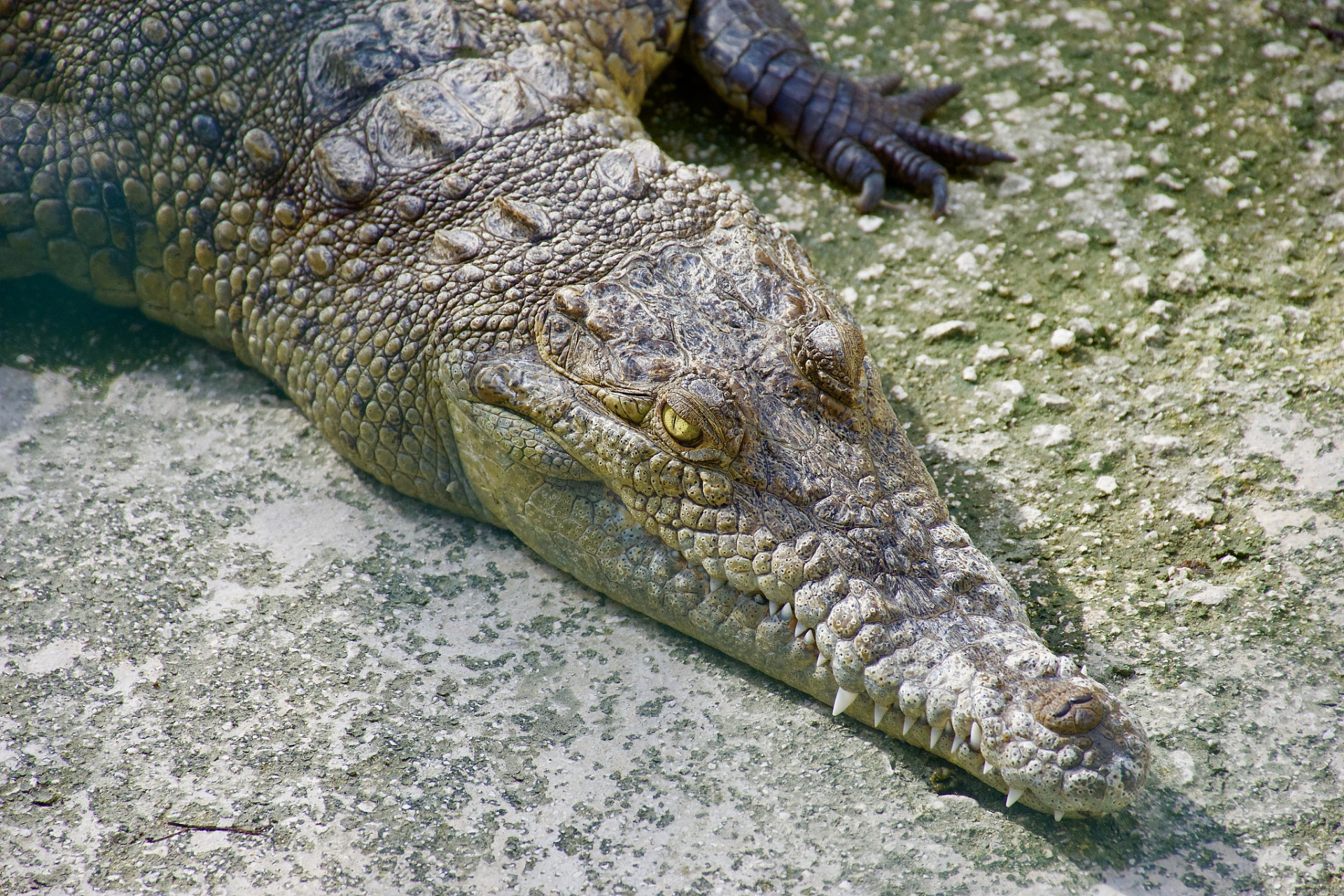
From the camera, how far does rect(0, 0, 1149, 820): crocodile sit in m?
2.58

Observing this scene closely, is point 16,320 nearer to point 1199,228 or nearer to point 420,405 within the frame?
point 420,405

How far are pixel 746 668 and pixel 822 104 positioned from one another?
2731mm

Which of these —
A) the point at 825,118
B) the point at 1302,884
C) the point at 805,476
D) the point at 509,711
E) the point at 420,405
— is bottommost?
the point at 509,711

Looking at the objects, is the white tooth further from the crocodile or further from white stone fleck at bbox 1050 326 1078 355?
white stone fleck at bbox 1050 326 1078 355

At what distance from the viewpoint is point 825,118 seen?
4.53m

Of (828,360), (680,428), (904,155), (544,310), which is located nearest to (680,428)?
(680,428)

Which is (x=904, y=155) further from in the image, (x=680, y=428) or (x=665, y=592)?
(x=665, y=592)

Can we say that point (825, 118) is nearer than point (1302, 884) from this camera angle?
No

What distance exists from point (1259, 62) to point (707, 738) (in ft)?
13.6

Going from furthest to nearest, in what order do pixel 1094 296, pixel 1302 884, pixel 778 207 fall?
1. pixel 778 207
2. pixel 1094 296
3. pixel 1302 884

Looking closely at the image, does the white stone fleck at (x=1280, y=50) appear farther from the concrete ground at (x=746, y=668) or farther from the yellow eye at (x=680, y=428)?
the yellow eye at (x=680, y=428)

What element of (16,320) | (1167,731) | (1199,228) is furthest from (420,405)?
(1199,228)

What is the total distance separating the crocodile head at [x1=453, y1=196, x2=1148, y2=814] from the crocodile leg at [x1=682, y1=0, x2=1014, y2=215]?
57.8 inches

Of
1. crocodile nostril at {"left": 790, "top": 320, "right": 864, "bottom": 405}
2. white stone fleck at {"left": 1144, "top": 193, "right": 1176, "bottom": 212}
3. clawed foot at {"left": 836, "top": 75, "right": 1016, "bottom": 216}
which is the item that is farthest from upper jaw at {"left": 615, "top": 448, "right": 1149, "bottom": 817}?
white stone fleck at {"left": 1144, "top": 193, "right": 1176, "bottom": 212}
